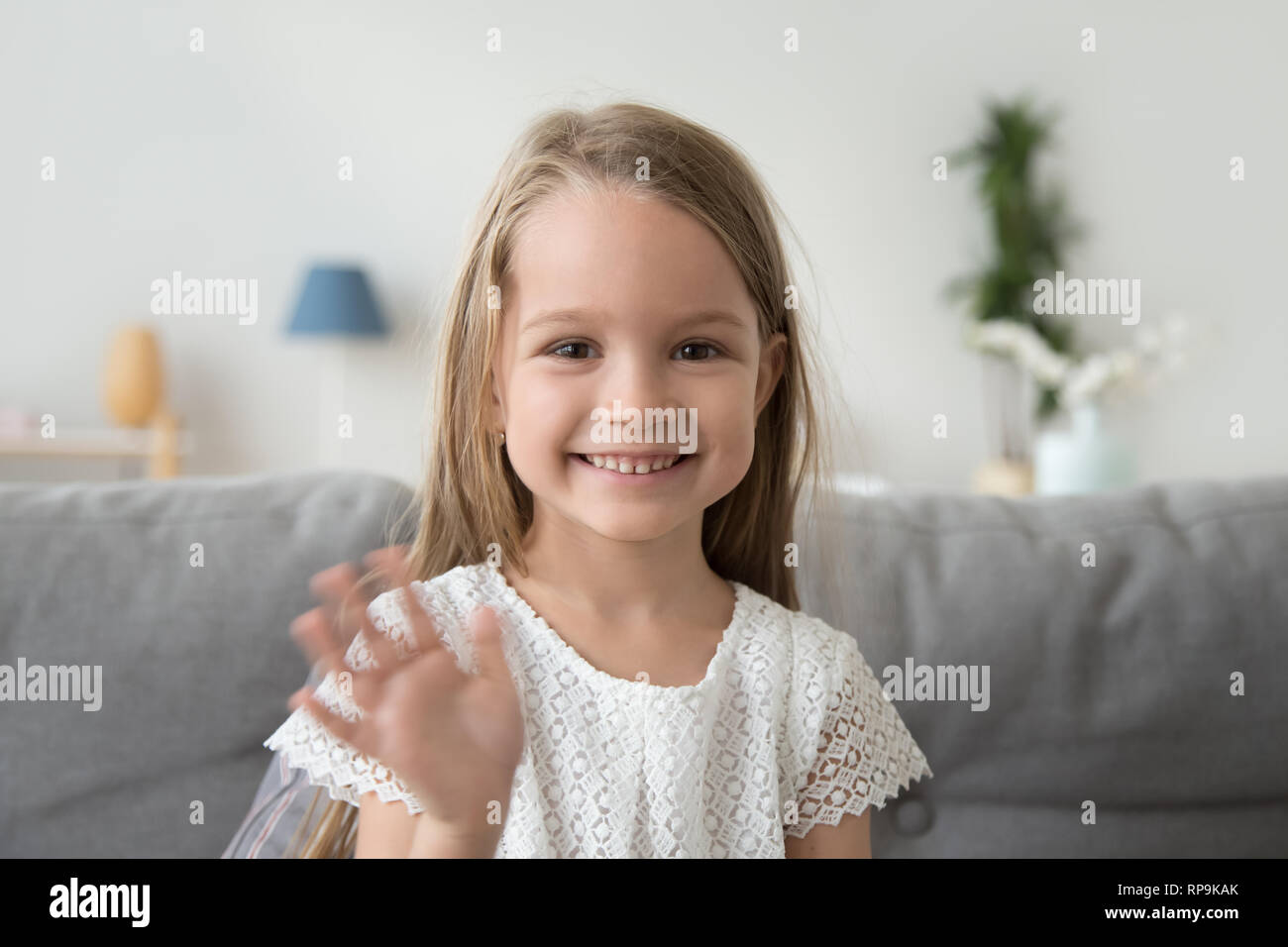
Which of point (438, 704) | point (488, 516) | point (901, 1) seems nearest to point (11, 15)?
point (901, 1)

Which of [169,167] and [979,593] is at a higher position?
[169,167]

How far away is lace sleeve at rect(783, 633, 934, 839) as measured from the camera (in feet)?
2.46

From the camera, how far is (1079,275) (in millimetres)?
3645

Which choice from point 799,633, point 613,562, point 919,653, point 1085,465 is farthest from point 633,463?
point 1085,465

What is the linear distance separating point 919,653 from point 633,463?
1.30 ft

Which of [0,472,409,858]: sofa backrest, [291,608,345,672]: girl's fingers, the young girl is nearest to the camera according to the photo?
[291,608,345,672]: girl's fingers

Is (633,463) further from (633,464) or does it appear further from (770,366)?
(770,366)

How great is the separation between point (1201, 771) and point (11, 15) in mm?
3568

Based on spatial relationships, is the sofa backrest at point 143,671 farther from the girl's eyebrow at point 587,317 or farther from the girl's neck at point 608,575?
the girl's eyebrow at point 587,317

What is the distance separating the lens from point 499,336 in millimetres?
696

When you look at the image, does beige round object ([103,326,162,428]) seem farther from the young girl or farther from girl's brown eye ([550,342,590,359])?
girl's brown eye ([550,342,590,359])

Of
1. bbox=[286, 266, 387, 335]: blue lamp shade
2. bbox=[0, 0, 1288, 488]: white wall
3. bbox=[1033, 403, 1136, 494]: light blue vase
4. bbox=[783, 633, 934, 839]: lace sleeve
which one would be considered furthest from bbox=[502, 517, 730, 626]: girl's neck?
bbox=[286, 266, 387, 335]: blue lamp shade
